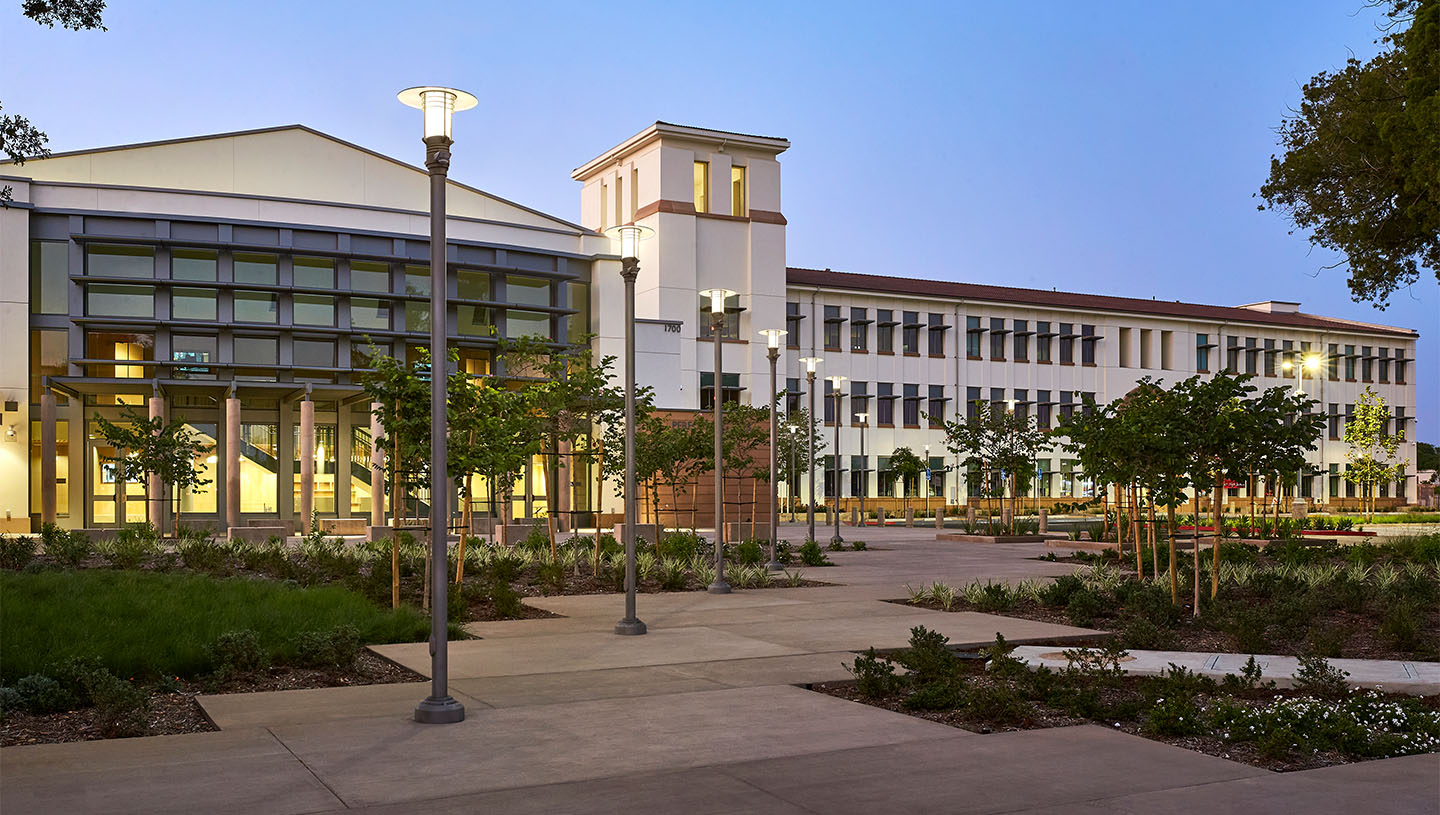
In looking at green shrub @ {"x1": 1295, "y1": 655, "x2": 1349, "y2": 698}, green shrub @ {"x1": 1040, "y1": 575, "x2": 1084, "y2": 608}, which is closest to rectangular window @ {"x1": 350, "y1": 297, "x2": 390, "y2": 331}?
green shrub @ {"x1": 1040, "y1": 575, "x2": 1084, "y2": 608}

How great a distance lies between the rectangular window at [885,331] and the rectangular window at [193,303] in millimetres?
40118

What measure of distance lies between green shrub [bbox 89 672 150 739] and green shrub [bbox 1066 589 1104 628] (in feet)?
35.4

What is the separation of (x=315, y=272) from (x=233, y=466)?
993cm

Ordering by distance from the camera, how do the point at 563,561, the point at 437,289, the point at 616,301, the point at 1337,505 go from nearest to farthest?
the point at 437,289 → the point at 563,561 → the point at 616,301 → the point at 1337,505

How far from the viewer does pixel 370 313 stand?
50375 mm

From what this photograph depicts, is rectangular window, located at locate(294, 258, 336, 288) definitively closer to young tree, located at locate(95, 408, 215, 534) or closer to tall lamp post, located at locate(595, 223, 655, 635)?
young tree, located at locate(95, 408, 215, 534)

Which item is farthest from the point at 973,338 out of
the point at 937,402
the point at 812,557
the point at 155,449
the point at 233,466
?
the point at 155,449

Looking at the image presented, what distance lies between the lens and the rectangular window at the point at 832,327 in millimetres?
73688

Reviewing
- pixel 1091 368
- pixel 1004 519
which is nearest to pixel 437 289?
pixel 1004 519

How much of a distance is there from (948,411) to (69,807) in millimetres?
74246

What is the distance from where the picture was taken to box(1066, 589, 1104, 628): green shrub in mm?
15789

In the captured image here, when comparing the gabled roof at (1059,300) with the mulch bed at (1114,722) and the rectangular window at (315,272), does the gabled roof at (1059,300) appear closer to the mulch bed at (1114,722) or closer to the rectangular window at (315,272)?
the rectangular window at (315,272)

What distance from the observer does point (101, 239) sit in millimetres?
45844

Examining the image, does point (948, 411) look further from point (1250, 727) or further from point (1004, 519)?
point (1250, 727)
